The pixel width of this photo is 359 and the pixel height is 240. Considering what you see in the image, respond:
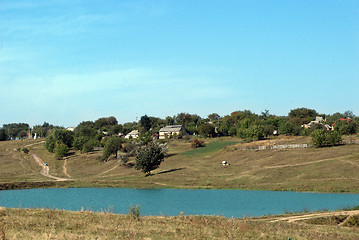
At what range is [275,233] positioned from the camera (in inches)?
932

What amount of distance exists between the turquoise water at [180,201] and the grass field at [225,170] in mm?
5492

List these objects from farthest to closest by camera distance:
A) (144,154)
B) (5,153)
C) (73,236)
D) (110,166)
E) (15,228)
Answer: (5,153), (110,166), (144,154), (15,228), (73,236)

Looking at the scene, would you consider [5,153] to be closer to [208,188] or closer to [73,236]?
[208,188]

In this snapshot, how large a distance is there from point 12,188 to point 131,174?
90.5 feet

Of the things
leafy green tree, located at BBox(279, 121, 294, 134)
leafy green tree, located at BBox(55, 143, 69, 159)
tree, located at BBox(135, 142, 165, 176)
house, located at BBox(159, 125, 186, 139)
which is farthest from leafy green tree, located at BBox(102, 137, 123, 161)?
leafy green tree, located at BBox(279, 121, 294, 134)

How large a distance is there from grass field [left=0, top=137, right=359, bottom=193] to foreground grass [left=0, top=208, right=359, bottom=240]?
36.4m

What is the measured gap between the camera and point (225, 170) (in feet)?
275

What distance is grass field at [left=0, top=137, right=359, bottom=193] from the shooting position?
66062 millimetres

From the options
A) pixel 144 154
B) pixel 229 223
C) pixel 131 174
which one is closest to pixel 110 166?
pixel 131 174

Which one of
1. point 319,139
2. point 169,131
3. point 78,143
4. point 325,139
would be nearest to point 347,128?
point 325,139

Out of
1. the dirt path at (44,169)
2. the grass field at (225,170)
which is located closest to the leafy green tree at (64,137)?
the dirt path at (44,169)

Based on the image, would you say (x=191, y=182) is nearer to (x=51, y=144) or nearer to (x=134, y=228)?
(x=134, y=228)

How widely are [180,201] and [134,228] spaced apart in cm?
3298

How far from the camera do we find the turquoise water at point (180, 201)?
45.3 m
